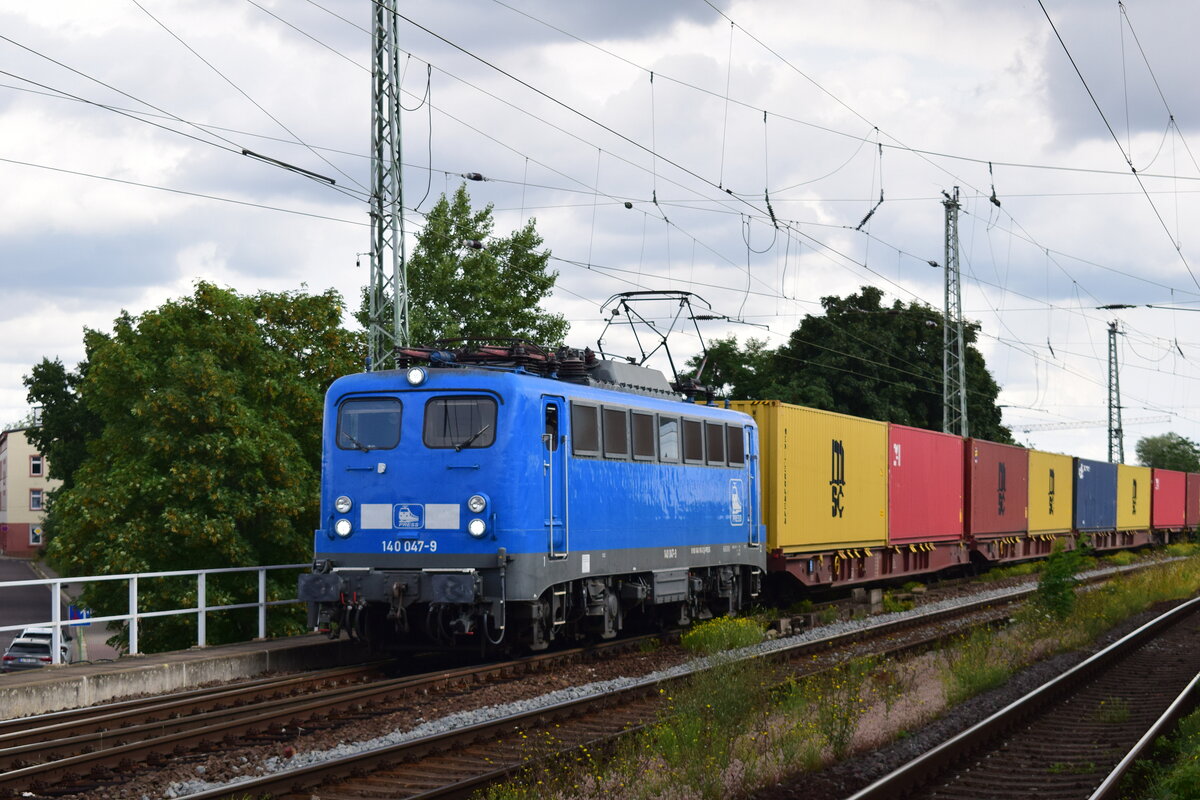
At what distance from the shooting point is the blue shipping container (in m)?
41.2

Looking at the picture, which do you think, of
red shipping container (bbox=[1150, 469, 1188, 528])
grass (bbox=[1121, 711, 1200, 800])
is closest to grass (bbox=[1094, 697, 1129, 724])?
grass (bbox=[1121, 711, 1200, 800])

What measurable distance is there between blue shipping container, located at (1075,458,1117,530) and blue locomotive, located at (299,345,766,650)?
91.3ft

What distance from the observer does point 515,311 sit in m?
38.8

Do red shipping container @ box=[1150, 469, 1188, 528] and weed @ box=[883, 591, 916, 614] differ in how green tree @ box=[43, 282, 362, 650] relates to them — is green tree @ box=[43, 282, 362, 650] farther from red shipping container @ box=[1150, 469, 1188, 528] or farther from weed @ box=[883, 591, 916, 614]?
red shipping container @ box=[1150, 469, 1188, 528]

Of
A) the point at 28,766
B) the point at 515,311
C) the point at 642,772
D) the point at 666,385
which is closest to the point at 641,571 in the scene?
the point at 666,385

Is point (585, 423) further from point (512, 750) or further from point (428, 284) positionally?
point (428, 284)

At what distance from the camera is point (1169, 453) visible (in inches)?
5153

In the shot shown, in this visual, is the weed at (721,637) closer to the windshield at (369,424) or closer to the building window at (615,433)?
the building window at (615,433)

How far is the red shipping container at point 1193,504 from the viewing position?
60303 millimetres

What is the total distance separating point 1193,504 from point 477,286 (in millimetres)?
39950

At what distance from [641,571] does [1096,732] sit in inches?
250

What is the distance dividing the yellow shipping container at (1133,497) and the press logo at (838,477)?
25839mm

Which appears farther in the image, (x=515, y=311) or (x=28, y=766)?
(x=515, y=311)

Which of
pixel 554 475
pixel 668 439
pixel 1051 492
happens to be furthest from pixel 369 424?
Answer: pixel 1051 492
